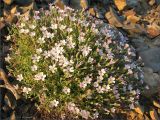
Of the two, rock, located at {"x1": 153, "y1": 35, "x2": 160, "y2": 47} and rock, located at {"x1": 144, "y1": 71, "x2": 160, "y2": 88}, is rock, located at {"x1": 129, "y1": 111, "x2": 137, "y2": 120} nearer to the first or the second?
rock, located at {"x1": 144, "y1": 71, "x2": 160, "y2": 88}

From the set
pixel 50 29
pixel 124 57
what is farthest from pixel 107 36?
pixel 50 29

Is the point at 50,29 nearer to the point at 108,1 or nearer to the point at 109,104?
the point at 109,104

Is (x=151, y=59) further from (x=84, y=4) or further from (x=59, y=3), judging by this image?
(x=59, y=3)

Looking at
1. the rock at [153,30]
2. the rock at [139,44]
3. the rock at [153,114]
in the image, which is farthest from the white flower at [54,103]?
the rock at [153,30]

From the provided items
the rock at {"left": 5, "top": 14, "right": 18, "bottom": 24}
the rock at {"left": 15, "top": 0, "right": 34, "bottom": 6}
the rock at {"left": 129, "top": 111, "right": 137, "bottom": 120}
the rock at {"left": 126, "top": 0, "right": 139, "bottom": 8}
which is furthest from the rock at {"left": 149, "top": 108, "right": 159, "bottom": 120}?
the rock at {"left": 15, "top": 0, "right": 34, "bottom": 6}

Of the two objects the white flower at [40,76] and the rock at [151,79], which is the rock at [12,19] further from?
the rock at [151,79]

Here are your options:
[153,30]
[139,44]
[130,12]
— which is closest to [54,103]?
[139,44]

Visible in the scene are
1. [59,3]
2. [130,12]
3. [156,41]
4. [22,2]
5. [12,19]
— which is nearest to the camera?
[12,19]
